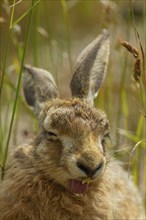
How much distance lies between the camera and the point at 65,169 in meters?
6.38

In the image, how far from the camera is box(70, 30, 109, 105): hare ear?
7.30 metres

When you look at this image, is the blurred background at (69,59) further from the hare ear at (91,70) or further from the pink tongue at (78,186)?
the pink tongue at (78,186)

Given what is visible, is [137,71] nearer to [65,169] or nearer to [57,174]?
[65,169]

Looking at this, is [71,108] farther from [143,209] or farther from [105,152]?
[143,209]

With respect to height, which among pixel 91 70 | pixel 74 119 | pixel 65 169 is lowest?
pixel 65 169

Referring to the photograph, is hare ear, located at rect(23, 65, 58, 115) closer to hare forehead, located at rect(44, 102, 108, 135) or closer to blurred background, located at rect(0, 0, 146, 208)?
blurred background, located at rect(0, 0, 146, 208)

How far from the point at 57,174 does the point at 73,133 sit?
327 millimetres

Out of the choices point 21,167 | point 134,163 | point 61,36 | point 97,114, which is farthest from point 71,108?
point 61,36

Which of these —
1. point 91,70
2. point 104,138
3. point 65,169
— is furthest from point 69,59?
point 65,169

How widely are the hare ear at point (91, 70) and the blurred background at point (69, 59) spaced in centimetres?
17

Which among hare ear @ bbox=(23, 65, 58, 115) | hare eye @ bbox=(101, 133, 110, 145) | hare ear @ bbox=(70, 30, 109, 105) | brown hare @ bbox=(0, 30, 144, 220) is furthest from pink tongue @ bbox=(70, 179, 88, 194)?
hare ear @ bbox=(23, 65, 58, 115)

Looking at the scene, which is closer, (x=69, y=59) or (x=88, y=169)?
(x=88, y=169)

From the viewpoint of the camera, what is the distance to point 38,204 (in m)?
6.71

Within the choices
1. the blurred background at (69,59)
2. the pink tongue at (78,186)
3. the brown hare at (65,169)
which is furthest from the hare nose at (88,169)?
the pink tongue at (78,186)
